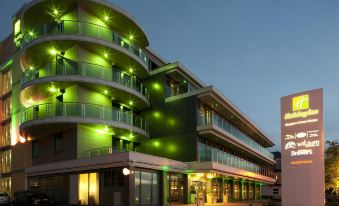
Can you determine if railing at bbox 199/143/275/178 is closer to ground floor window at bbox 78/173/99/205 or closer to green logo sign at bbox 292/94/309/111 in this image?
ground floor window at bbox 78/173/99/205

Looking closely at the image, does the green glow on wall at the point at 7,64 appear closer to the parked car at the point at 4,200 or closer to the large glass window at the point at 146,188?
the parked car at the point at 4,200

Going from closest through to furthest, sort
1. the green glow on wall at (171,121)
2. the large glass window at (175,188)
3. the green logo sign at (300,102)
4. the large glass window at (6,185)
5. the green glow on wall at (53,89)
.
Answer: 1. the green logo sign at (300,102)
2. the large glass window at (175,188)
3. the green glow on wall at (53,89)
4. the green glow on wall at (171,121)
5. the large glass window at (6,185)

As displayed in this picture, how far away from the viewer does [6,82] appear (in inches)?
1962

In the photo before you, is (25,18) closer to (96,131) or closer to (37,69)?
(37,69)

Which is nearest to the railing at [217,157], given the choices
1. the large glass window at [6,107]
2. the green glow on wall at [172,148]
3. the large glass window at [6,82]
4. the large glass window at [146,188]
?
the green glow on wall at [172,148]

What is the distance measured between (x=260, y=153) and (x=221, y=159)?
82.9 ft

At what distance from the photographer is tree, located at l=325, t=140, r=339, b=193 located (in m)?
34.4

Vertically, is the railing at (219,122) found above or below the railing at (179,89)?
below

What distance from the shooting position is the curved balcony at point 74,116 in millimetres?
32906

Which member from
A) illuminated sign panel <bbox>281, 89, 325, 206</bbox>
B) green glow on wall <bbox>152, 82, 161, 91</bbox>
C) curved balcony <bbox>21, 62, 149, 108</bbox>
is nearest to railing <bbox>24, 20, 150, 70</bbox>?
curved balcony <bbox>21, 62, 149, 108</bbox>

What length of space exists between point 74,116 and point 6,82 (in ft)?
69.9

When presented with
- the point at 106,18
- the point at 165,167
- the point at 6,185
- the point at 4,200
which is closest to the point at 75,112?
the point at 165,167

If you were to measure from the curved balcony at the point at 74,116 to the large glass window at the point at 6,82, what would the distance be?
1346cm

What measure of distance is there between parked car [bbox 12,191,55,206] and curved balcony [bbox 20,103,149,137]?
5.70 meters
